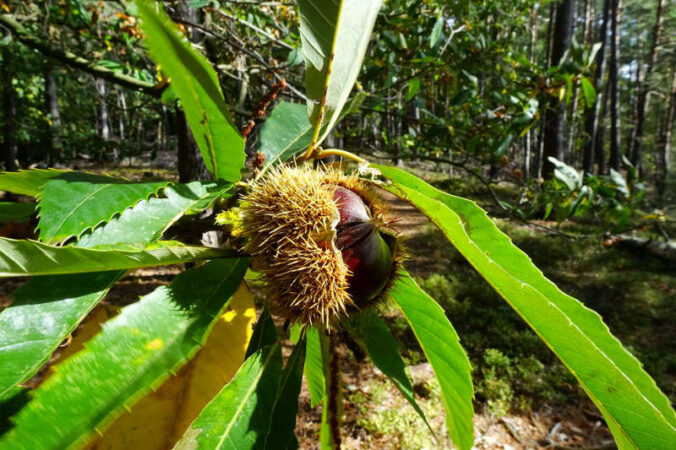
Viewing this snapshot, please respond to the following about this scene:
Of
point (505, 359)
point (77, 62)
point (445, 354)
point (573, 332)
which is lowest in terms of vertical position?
point (505, 359)

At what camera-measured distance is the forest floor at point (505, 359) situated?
334cm

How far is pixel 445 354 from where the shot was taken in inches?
28.9

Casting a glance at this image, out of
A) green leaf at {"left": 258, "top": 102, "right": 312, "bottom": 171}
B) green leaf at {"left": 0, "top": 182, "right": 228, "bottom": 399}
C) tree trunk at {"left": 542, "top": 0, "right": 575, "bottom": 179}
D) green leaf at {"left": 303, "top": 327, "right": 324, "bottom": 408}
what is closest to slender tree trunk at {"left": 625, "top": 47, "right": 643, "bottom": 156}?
tree trunk at {"left": 542, "top": 0, "right": 575, "bottom": 179}

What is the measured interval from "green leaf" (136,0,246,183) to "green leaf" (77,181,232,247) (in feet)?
0.23

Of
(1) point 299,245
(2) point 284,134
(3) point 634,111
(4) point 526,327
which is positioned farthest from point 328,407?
(3) point 634,111

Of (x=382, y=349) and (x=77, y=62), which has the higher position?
(x=77, y=62)

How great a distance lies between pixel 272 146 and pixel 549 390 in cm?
447

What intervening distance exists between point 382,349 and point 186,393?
1.34 feet

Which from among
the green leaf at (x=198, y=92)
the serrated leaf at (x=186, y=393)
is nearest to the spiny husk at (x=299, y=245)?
the green leaf at (x=198, y=92)

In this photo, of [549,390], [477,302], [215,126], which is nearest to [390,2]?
[215,126]

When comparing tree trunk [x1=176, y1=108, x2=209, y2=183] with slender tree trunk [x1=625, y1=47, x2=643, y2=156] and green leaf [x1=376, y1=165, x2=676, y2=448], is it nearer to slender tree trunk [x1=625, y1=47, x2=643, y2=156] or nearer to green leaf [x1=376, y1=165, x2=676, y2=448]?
green leaf [x1=376, y1=165, x2=676, y2=448]

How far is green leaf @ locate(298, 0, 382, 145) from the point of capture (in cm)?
52

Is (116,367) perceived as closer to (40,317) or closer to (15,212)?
(40,317)

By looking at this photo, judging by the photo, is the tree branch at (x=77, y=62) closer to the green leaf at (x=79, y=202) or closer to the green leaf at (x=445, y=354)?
the green leaf at (x=79, y=202)
